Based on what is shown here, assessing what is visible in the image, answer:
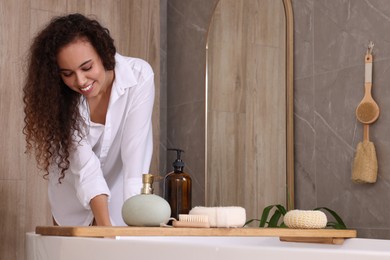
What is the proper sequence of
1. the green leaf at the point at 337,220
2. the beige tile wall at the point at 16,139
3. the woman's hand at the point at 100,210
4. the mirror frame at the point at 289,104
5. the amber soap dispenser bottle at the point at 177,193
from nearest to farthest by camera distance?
the woman's hand at the point at 100,210, the green leaf at the point at 337,220, the mirror frame at the point at 289,104, the amber soap dispenser bottle at the point at 177,193, the beige tile wall at the point at 16,139

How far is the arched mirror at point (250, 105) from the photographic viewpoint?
2.51m

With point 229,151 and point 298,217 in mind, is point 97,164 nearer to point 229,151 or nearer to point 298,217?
point 298,217

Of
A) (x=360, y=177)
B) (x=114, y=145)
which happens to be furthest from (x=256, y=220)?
(x=114, y=145)

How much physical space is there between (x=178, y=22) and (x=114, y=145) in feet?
4.22

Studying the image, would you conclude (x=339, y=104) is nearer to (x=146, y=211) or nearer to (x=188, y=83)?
(x=188, y=83)

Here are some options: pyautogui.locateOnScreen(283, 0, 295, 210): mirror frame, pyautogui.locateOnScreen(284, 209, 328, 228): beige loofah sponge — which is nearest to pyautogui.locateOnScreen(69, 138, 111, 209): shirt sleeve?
pyautogui.locateOnScreen(284, 209, 328, 228): beige loofah sponge

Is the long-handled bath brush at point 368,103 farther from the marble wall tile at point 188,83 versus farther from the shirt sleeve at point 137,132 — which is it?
the marble wall tile at point 188,83

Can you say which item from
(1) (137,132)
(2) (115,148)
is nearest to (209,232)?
(1) (137,132)

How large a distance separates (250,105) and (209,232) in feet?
4.44

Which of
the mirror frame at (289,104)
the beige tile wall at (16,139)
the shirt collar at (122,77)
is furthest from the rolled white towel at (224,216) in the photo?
the beige tile wall at (16,139)

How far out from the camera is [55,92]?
1.99m

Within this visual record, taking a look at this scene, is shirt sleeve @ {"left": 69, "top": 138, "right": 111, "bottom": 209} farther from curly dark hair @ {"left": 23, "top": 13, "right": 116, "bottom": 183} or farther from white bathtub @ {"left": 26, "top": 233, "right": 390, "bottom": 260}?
white bathtub @ {"left": 26, "top": 233, "right": 390, "bottom": 260}

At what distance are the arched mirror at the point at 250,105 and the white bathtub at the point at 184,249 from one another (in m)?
1.08

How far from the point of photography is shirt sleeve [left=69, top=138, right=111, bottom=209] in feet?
6.23
